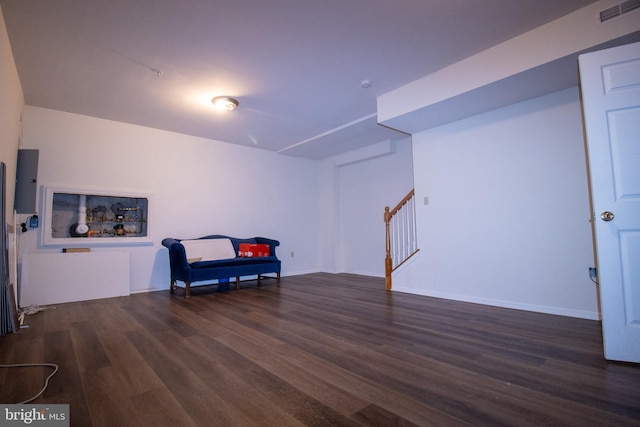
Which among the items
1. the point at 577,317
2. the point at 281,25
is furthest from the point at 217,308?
the point at 577,317

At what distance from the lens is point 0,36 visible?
239 cm

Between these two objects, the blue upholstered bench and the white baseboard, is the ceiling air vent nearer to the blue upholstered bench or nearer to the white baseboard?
the white baseboard

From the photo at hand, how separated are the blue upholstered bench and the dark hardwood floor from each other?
1020 mm

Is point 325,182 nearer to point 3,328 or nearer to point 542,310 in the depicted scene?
point 542,310

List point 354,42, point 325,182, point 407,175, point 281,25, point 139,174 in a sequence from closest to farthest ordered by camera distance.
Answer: point 281,25 < point 354,42 < point 139,174 < point 407,175 < point 325,182

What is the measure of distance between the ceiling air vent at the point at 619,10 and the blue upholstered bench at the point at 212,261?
4.77m

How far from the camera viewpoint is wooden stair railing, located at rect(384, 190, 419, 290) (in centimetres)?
480

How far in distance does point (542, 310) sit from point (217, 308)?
360 centimetres

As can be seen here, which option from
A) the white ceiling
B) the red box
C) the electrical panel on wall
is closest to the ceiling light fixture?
the white ceiling

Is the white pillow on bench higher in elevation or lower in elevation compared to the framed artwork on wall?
lower

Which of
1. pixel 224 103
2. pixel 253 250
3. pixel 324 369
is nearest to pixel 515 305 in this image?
pixel 324 369

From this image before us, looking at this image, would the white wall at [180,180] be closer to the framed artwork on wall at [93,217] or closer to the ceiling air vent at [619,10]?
the framed artwork on wall at [93,217]

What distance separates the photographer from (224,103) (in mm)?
4016

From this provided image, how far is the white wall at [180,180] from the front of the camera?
4.27 meters
